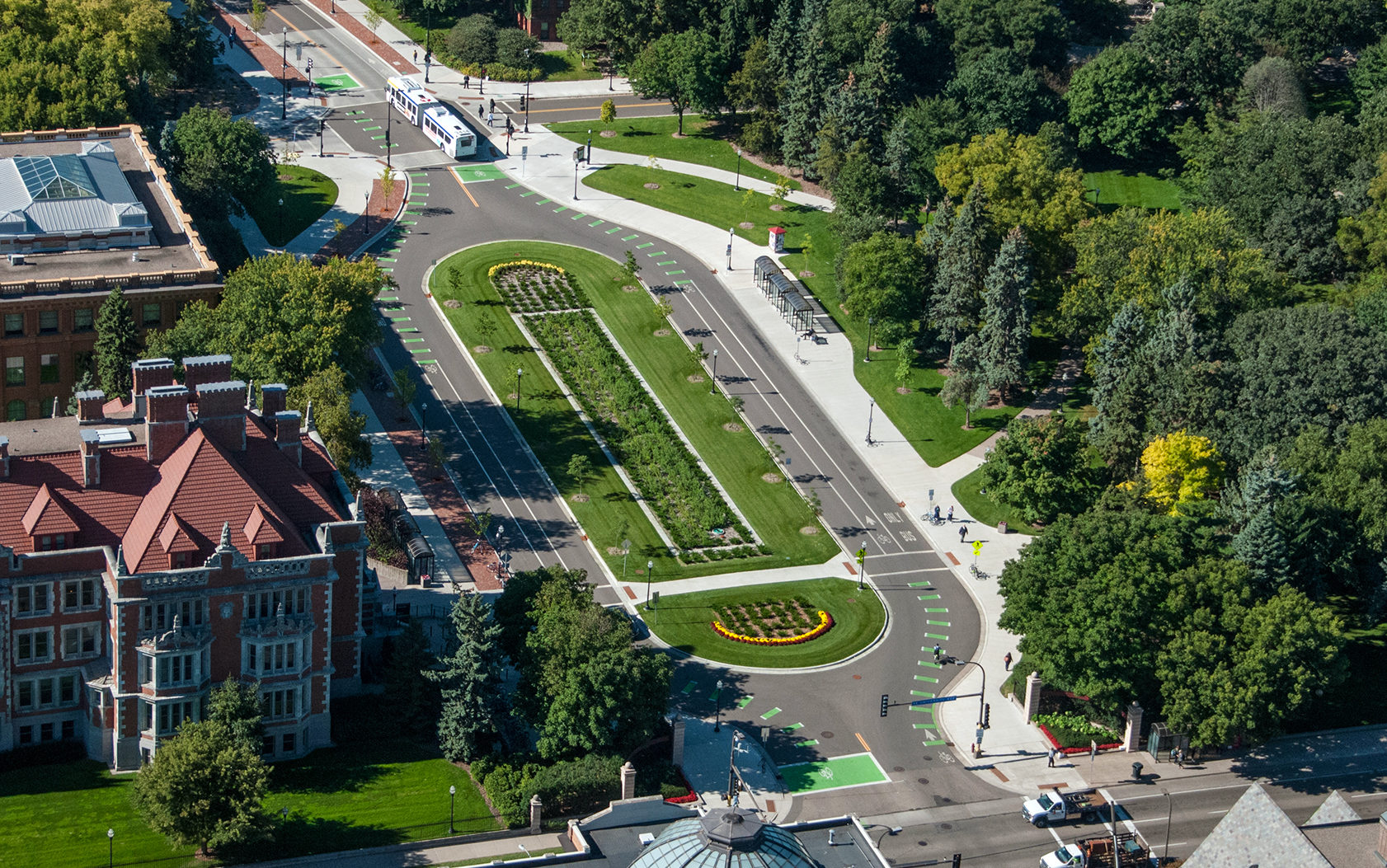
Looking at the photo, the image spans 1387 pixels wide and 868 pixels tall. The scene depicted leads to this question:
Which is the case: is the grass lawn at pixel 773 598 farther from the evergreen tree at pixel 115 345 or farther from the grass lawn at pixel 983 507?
the evergreen tree at pixel 115 345

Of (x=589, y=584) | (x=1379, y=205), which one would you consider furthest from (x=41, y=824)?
(x=1379, y=205)

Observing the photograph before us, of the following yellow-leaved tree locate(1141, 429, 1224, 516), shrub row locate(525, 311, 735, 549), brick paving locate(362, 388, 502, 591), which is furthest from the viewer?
shrub row locate(525, 311, 735, 549)

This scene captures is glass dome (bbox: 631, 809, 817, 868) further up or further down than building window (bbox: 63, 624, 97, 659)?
further up

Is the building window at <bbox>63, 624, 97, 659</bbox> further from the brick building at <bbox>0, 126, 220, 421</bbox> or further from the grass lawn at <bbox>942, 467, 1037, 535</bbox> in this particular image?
the grass lawn at <bbox>942, 467, 1037, 535</bbox>

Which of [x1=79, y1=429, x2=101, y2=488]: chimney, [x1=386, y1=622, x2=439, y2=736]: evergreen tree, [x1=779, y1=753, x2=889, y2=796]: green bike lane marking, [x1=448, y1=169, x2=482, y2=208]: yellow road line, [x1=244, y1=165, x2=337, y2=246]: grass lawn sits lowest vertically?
[x1=779, y1=753, x2=889, y2=796]: green bike lane marking

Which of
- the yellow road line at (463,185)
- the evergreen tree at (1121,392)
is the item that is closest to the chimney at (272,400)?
the evergreen tree at (1121,392)

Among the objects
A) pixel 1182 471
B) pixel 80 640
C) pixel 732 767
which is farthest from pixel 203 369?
pixel 1182 471

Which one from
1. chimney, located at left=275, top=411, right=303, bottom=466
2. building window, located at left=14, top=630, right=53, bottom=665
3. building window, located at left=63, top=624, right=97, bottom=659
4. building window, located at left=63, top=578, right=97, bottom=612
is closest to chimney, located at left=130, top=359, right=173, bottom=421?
chimney, located at left=275, top=411, right=303, bottom=466
